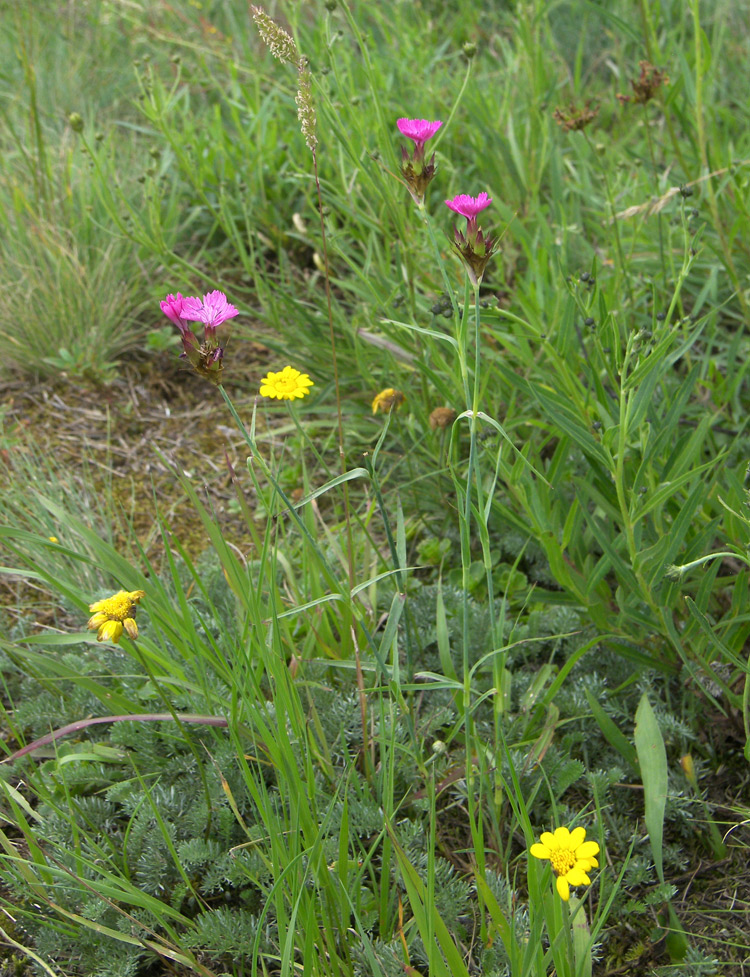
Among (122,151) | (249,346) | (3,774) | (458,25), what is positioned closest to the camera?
(3,774)

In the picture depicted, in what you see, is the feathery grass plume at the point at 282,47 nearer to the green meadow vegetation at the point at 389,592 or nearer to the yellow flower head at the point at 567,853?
the green meadow vegetation at the point at 389,592

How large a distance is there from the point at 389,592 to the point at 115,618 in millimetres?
594

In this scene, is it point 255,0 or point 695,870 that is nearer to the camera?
point 695,870

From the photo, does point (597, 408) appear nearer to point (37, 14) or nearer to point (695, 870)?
point (695, 870)

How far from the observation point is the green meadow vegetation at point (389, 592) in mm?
1044

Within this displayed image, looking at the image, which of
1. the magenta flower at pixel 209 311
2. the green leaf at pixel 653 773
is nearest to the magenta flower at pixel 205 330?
the magenta flower at pixel 209 311

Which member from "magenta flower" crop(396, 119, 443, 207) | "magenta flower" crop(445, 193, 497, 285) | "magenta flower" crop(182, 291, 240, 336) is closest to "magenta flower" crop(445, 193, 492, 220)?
"magenta flower" crop(445, 193, 497, 285)

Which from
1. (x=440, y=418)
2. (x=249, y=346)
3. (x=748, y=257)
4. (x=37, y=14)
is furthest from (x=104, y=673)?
(x=37, y=14)

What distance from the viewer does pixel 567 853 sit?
896 mm

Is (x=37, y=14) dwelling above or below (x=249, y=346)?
above

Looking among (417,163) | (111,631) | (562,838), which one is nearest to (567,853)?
(562,838)

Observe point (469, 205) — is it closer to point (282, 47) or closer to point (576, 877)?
point (282, 47)

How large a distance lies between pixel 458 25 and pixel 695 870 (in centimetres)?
321

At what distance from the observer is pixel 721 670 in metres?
1.34
